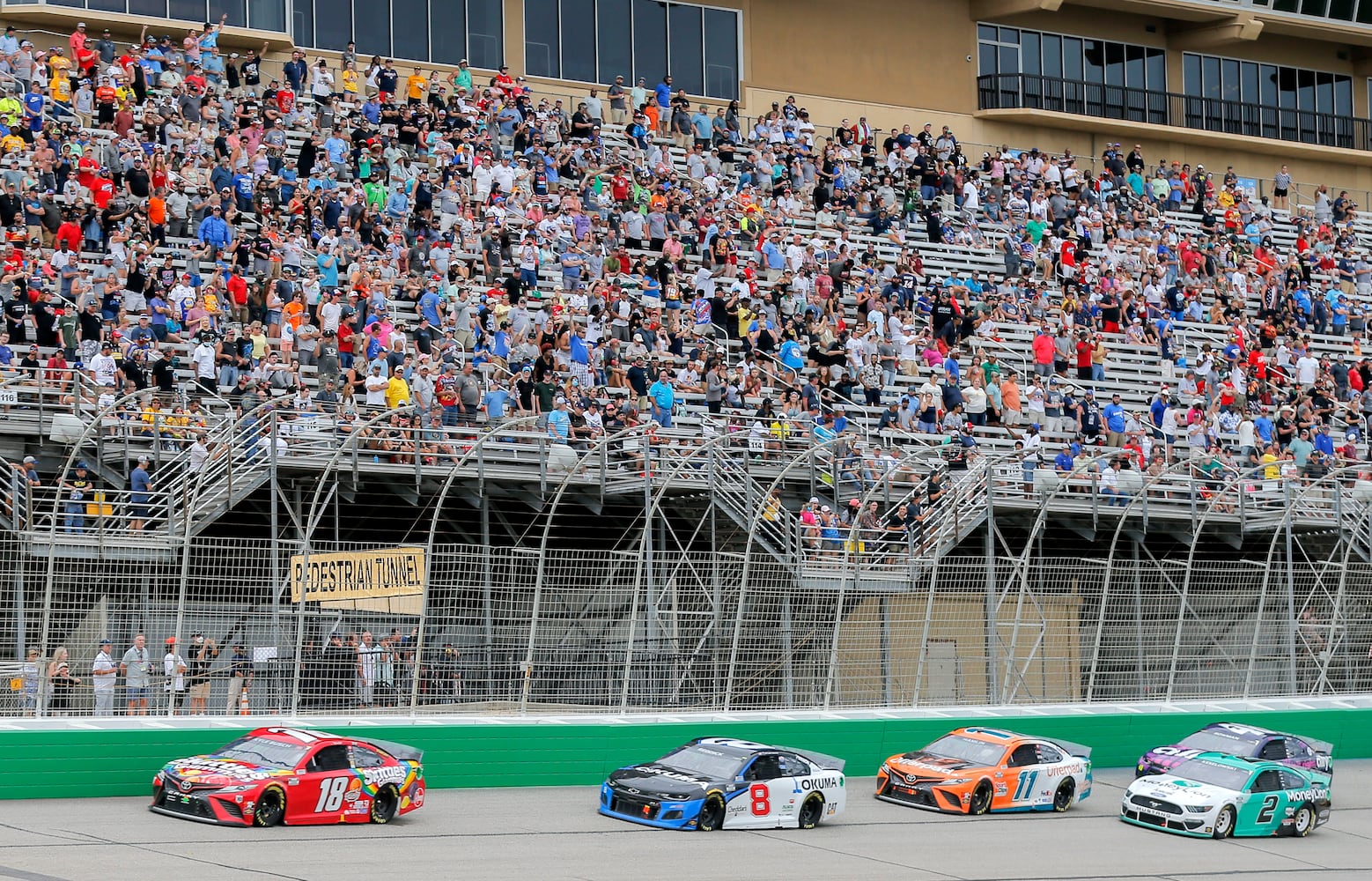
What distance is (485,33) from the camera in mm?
43781

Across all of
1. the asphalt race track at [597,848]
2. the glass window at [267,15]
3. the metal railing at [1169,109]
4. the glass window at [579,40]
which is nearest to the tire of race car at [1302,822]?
the asphalt race track at [597,848]

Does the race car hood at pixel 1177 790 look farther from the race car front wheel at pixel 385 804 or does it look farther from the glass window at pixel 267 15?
the glass window at pixel 267 15

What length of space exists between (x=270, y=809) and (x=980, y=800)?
7518 millimetres

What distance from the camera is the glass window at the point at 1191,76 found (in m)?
53.5

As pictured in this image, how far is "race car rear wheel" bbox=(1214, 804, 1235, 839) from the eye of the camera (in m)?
21.5

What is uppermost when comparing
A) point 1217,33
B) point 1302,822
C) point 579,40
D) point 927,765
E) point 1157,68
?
point 1217,33

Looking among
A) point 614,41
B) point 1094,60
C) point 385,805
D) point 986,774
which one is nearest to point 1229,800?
point 986,774

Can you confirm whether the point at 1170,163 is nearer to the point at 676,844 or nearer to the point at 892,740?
the point at 892,740

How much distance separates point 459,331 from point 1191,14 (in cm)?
2759

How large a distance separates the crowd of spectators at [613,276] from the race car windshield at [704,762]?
25.0 feet

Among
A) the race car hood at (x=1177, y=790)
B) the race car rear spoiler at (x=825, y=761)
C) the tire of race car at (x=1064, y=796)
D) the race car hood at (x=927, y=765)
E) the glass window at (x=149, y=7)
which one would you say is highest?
the glass window at (x=149, y=7)

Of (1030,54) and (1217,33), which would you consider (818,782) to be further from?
(1217,33)

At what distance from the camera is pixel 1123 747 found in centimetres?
2550

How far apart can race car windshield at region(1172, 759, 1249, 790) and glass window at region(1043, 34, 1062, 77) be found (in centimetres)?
3178
